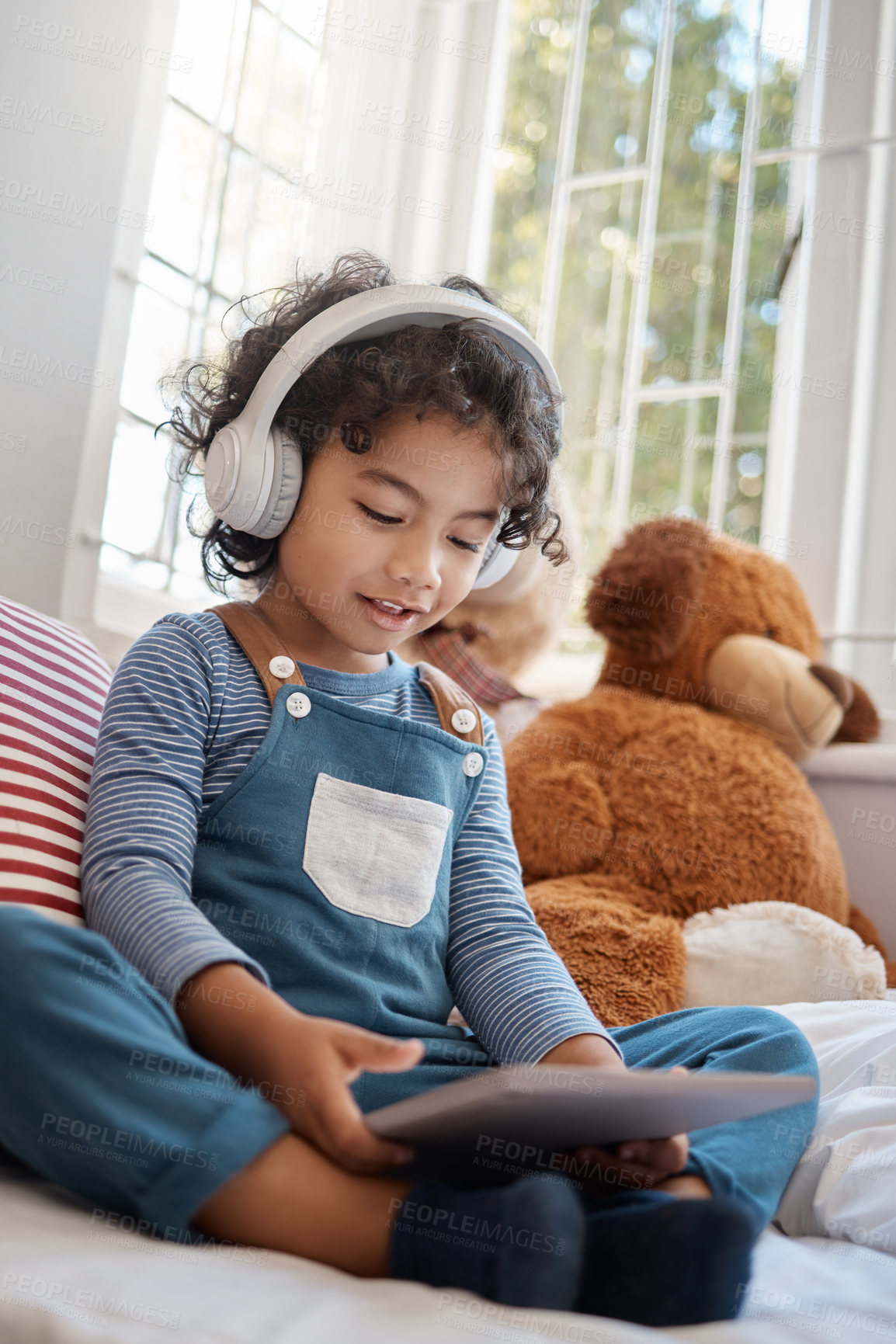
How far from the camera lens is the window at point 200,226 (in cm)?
163

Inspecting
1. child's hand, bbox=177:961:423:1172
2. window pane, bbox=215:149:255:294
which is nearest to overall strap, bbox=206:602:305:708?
child's hand, bbox=177:961:423:1172

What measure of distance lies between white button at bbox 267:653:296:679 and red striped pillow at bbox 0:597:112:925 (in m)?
0.15

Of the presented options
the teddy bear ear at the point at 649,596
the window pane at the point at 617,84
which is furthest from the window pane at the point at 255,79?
the teddy bear ear at the point at 649,596

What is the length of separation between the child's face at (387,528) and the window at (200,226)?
2.36ft

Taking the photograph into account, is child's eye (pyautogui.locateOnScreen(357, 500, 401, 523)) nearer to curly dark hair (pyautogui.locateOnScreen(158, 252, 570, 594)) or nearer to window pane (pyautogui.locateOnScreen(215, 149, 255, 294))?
curly dark hair (pyautogui.locateOnScreen(158, 252, 570, 594))

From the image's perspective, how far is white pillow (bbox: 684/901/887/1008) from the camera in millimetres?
1188

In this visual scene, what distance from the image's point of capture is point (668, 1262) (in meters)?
0.53

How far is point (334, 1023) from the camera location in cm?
61

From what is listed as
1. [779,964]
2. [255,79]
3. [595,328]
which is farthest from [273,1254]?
[595,328]

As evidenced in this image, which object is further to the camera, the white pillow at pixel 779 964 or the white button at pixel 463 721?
the white pillow at pixel 779 964

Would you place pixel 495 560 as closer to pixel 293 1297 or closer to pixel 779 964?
pixel 779 964

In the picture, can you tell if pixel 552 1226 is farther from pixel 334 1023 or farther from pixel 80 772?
pixel 80 772

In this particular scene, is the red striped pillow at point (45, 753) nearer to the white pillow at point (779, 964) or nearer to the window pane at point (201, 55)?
the white pillow at point (779, 964)

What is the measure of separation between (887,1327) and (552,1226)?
20cm
